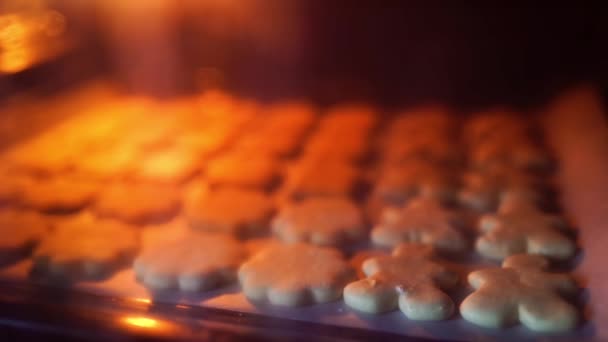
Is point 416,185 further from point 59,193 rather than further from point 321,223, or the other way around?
point 59,193

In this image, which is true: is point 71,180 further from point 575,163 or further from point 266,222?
point 575,163

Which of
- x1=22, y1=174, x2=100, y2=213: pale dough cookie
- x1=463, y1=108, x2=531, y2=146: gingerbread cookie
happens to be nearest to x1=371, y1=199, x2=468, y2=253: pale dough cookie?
x1=463, y1=108, x2=531, y2=146: gingerbread cookie

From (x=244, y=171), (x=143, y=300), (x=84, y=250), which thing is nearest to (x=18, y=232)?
(x=84, y=250)

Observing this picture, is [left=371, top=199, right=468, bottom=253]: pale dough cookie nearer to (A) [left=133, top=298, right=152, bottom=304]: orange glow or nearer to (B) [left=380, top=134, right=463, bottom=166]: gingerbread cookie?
(B) [left=380, top=134, right=463, bottom=166]: gingerbread cookie

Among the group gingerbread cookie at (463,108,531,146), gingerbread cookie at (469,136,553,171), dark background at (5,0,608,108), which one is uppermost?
dark background at (5,0,608,108)

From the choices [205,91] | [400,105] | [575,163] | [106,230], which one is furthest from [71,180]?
[575,163]

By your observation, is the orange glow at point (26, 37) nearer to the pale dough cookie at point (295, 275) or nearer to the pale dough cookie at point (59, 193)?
the pale dough cookie at point (59, 193)
